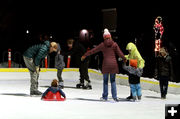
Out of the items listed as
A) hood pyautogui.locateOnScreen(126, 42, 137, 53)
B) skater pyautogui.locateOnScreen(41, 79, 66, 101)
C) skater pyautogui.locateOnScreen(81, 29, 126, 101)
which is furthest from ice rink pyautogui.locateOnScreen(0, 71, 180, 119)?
hood pyautogui.locateOnScreen(126, 42, 137, 53)

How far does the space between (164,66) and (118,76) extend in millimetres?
5764

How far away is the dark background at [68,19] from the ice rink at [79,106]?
1582 cm

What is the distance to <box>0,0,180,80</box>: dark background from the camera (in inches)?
1449

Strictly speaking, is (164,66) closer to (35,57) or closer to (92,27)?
(35,57)

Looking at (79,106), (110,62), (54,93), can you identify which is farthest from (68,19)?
(79,106)

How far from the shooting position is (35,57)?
16.6 m

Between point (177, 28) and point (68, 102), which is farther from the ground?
point (177, 28)

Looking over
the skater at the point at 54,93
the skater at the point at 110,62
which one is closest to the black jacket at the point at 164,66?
the skater at the point at 110,62

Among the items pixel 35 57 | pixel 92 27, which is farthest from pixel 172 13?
pixel 35 57

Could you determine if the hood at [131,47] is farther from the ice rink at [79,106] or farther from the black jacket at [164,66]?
the ice rink at [79,106]

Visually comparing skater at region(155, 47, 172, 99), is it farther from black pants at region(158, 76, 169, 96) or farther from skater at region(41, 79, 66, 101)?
skater at region(41, 79, 66, 101)

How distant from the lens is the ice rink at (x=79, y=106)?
41.0 feet

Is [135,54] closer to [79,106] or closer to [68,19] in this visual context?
[79,106]

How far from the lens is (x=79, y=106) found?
14.5m
